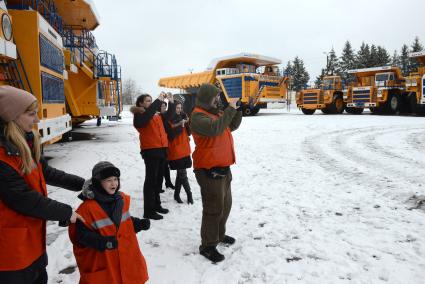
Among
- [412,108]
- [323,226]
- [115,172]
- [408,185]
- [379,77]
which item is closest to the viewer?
[115,172]

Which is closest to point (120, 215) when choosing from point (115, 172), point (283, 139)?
point (115, 172)

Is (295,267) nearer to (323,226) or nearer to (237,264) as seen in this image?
(237,264)

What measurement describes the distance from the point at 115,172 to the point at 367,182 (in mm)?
4768

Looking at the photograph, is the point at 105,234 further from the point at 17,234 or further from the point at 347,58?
the point at 347,58

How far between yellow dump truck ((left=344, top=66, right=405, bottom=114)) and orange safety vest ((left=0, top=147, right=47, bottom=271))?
21612 millimetres

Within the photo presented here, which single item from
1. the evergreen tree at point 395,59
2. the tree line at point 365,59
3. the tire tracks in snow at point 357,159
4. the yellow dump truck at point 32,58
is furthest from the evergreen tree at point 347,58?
the yellow dump truck at point 32,58

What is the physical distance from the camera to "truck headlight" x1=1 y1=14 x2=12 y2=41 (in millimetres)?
4671

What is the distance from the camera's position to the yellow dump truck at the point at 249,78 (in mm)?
21547

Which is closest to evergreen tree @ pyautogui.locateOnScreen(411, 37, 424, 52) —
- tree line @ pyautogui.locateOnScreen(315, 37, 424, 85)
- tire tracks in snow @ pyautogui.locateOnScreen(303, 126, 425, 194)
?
tree line @ pyautogui.locateOnScreen(315, 37, 424, 85)

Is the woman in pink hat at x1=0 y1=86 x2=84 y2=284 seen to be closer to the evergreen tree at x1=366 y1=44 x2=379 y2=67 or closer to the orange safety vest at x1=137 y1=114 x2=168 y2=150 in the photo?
the orange safety vest at x1=137 y1=114 x2=168 y2=150

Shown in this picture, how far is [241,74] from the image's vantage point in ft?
70.7

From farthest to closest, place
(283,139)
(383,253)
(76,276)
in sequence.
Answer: (283,139) → (383,253) → (76,276)

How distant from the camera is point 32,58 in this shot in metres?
5.56

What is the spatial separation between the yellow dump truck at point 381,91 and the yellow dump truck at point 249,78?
179 inches
